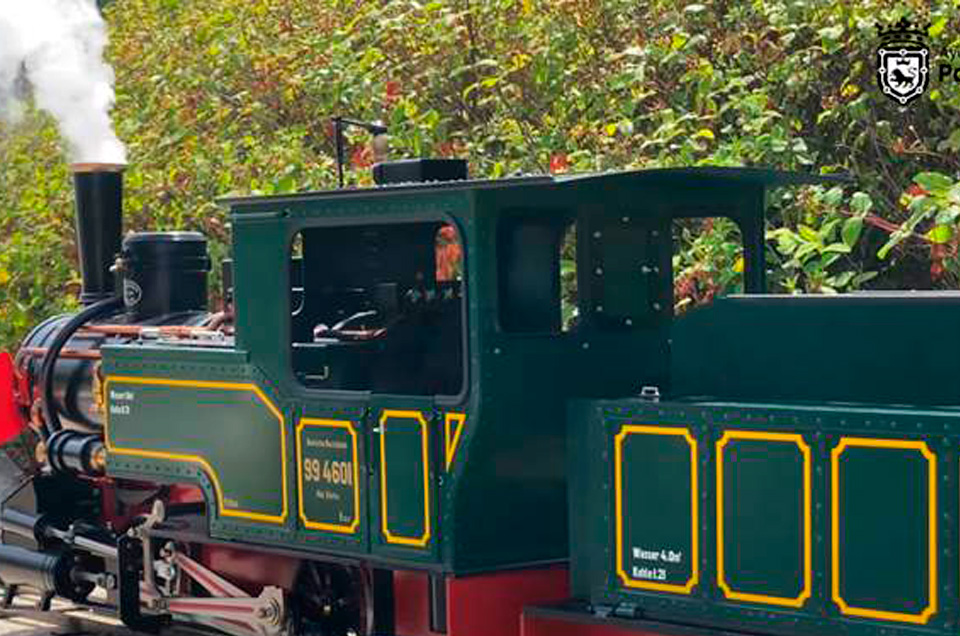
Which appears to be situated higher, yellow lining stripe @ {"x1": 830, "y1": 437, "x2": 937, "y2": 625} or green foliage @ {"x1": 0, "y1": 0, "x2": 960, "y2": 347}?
green foliage @ {"x1": 0, "y1": 0, "x2": 960, "y2": 347}

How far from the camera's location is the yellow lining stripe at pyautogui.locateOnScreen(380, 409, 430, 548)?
23.2 feet

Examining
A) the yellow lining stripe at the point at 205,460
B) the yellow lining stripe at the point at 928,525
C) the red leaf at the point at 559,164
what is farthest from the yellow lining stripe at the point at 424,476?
the red leaf at the point at 559,164

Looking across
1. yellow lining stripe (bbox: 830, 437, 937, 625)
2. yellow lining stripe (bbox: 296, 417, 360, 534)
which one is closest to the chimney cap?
yellow lining stripe (bbox: 296, 417, 360, 534)

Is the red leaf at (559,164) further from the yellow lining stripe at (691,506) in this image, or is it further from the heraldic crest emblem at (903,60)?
the yellow lining stripe at (691,506)

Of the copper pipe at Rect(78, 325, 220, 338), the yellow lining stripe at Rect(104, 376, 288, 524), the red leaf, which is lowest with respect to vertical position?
the yellow lining stripe at Rect(104, 376, 288, 524)

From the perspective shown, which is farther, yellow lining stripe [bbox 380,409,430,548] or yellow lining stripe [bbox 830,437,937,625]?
yellow lining stripe [bbox 380,409,430,548]

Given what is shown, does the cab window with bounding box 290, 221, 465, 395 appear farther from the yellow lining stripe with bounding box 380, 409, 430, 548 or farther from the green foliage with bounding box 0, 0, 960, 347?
the green foliage with bounding box 0, 0, 960, 347

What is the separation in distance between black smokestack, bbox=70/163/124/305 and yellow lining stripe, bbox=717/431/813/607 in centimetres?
559

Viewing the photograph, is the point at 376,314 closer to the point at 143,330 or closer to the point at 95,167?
the point at 143,330

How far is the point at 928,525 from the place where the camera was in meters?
Answer: 5.69

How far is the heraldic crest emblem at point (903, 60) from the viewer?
10867mm

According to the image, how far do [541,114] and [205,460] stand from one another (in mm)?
5998

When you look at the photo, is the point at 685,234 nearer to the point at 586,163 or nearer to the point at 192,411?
the point at 586,163

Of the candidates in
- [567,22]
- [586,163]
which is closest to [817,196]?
[586,163]
